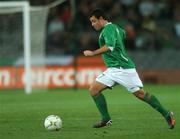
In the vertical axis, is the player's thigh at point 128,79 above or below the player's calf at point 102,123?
above

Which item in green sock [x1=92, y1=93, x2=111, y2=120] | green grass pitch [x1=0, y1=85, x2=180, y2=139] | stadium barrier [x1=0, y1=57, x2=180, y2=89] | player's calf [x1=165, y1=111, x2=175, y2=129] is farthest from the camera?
stadium barrier [x1=0, y1=57, x2=180, y2=89]

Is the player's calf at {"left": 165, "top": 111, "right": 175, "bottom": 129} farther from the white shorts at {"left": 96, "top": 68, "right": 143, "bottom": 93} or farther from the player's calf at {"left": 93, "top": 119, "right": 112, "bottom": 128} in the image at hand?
the player's calf at {"left": 93, "top": 119, "right": 112, "bottom": 128}

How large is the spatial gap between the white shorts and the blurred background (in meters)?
12.9

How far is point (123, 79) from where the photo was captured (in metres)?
14.5

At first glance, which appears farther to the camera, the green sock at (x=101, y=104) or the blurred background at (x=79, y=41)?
the blurred background at (x=79, y=41)

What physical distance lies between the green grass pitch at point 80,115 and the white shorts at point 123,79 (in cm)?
79

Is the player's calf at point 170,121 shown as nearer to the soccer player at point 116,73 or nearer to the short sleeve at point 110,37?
the soccer player at point 116,73

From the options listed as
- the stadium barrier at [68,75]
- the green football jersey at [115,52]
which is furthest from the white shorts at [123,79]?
the stadium barrier at [68,75]

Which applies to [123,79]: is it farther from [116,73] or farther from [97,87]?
[97,87]

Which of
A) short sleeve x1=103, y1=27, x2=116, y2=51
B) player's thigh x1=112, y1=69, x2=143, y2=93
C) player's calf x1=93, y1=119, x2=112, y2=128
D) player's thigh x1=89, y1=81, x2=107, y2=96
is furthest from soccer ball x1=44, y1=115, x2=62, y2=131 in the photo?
short sleeve x1=103, y1=27, x2=116, y2=51

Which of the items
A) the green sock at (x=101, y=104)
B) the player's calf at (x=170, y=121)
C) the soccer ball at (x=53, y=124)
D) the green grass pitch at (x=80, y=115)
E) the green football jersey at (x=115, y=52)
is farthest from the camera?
the green sock at (x=101, y=104)

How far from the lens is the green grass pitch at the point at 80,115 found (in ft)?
43.8

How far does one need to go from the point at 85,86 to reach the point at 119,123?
14.0 m

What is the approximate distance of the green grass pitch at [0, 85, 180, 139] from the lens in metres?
13.4
